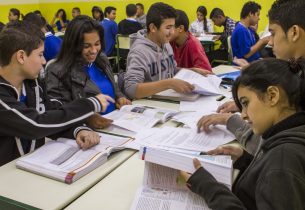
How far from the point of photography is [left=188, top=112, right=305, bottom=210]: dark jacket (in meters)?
0.70

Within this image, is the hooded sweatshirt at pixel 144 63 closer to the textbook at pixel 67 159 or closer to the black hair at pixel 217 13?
the textbook at pixel 67 159

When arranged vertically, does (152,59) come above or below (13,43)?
below

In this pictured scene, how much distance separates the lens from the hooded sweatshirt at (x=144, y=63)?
2121mm

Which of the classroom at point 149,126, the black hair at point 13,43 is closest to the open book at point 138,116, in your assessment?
the classroom at point 149,126

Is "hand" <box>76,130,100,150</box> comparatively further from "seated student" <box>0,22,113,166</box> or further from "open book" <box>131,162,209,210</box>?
"open book" <box>131,162,209,210</box>

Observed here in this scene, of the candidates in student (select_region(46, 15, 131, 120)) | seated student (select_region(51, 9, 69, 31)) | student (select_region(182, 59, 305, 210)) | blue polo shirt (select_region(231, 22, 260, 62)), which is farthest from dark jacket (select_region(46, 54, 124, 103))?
seated student (select_region(51, 9, 69, 31))

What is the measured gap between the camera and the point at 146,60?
222cm

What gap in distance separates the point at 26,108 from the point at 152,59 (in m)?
1.12

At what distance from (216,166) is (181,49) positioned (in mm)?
1976

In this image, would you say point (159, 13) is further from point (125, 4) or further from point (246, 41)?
point (125, 4)

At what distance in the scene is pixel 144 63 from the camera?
220cm

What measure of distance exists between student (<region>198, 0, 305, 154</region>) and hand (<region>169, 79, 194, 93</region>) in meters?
0.51

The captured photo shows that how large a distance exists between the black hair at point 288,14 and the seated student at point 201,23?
5.65m

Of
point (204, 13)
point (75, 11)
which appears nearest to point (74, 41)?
point (204, 13)
